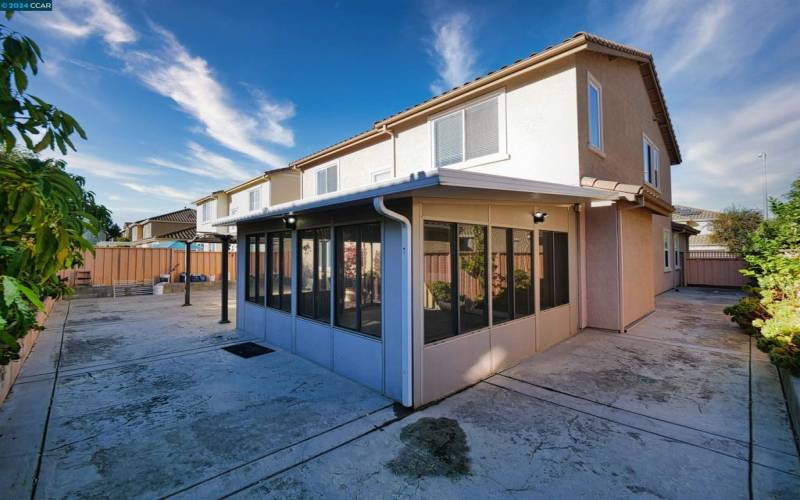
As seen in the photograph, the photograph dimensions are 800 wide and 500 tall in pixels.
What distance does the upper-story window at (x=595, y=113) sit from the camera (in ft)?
24.8

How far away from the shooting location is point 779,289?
6688 mm

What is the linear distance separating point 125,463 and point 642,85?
14716 millimetres

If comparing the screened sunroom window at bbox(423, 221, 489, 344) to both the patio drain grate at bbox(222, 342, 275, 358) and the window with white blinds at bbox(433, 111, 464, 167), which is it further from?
the window with white blinds at bbox(433, 111, 464, 167)

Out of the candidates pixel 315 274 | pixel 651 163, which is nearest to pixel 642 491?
pixel 315 274

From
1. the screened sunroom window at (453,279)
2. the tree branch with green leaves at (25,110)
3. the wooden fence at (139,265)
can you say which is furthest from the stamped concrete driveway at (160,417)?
the wooden fence at (139,265)

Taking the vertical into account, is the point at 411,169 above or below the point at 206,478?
above

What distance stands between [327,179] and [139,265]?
34.1 ft

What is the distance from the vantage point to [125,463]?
305cm

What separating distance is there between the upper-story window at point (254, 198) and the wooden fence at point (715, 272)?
73.7 feet

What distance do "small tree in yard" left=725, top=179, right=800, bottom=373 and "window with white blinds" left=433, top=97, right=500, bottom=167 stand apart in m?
5.44

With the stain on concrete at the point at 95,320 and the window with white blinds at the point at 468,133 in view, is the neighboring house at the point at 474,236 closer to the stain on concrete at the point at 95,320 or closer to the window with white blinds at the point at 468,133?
the window with white blinds at the point at 468,133

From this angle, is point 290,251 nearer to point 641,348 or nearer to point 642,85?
point 641,348

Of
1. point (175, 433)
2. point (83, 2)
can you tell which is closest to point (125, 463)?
point (175, 433)

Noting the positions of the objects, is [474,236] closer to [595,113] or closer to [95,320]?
[595,113]
